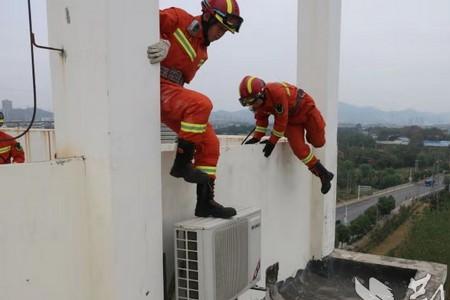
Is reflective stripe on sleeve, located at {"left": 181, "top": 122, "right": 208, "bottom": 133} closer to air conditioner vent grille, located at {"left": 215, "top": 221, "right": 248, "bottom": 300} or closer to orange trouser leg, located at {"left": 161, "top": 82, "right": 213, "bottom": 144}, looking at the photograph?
orange trouser leg, located at {"left": 161, "top": 82, "right": 213, "bottom": 144}

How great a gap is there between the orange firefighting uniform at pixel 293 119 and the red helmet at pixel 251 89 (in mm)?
93

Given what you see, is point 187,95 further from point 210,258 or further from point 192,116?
point 210,258

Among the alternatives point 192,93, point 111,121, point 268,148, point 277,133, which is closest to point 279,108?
point 277,133

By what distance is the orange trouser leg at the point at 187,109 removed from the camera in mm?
2135

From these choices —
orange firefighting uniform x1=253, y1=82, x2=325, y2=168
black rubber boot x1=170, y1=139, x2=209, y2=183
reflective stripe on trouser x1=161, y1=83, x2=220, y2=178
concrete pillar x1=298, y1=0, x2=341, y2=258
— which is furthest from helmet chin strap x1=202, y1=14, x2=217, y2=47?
concrete pillar x1=298, y1=0, x2=341, y2=258

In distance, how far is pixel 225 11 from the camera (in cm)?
229

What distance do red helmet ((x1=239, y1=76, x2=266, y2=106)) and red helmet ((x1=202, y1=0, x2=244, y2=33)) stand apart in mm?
1322

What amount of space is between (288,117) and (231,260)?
204 centimetres

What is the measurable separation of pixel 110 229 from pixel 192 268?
0.57 meters

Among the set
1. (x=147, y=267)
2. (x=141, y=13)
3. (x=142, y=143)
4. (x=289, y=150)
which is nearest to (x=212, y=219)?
(x=147, y=267)

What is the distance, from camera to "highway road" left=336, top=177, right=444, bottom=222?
52.5 m

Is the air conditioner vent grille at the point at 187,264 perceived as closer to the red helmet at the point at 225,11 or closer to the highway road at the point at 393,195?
the red helmet at the point at 225,11

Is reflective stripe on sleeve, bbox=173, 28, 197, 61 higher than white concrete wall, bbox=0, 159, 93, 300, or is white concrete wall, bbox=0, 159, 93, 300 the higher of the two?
reflective stripe on sleeve, bbox=173, 28, 197, 61

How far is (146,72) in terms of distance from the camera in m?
2.00
